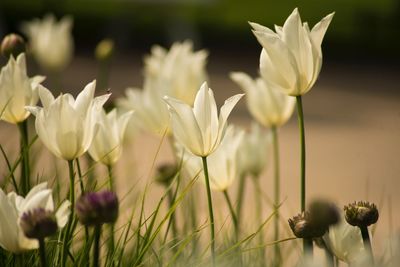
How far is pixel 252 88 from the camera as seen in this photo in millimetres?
1815

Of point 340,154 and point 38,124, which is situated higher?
point 38,124

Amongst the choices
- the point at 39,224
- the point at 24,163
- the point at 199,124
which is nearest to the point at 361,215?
the point at 199,124

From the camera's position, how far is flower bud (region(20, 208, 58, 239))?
978mm

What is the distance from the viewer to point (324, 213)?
1054 millimetres

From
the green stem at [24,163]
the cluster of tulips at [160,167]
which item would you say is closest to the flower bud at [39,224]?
the cluster of tulips at [160,167]

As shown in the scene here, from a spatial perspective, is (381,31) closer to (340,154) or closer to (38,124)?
(340,154)

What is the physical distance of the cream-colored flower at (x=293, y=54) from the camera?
1.27 m

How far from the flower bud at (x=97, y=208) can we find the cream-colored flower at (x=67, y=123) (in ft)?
0.73

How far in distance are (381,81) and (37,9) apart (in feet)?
12.5

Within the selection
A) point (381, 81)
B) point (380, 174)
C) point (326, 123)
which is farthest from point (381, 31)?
point (380, 174)

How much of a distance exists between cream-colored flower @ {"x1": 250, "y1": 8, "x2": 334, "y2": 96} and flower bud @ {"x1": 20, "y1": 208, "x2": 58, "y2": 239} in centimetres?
43

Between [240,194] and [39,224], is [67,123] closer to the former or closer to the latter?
[39,224]

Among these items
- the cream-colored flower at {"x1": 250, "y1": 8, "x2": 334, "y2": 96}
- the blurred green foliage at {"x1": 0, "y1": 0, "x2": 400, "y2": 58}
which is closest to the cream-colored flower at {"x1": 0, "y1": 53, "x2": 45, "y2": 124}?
the cream-colored flower at {"x1": 250, "y1": 8, "x2": 334, "y2": 96}

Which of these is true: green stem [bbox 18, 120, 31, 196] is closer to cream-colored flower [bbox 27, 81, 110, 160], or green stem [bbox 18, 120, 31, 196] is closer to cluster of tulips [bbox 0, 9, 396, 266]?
cluster of tulips [bbox 0, 9, 396, 266]
